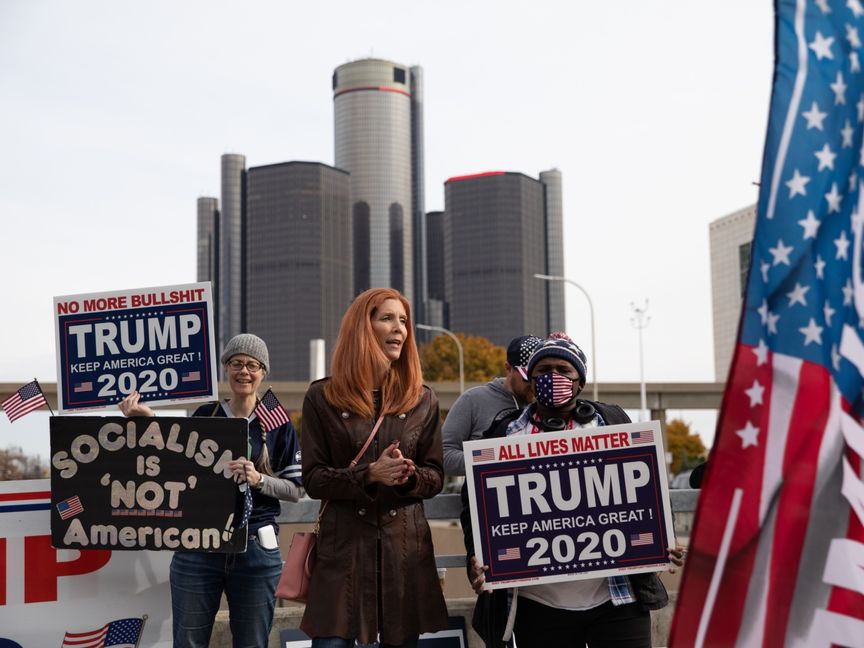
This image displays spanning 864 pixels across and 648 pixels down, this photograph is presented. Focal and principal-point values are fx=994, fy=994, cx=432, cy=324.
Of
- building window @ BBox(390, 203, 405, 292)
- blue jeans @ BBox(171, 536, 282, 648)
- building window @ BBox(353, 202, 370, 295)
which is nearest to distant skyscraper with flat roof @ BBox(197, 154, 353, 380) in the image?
building window @ BBox(353, 202, 370, 295)

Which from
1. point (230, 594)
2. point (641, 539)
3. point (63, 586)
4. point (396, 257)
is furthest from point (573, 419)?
point (396, 257)

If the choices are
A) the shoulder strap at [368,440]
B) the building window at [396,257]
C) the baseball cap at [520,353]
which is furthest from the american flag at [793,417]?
the building window at [396,257]

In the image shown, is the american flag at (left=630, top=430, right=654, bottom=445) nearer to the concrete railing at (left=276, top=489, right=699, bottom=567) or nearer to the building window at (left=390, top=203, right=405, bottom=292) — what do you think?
the concrete railing at (left=276, top=489, right=699, bottom=567)

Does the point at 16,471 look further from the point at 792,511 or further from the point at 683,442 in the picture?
the point at 683,442

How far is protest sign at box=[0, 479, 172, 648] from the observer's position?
496 cm

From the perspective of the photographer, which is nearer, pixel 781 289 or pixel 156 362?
pixel 781 289

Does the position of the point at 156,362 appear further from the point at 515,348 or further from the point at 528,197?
the point at 528,197

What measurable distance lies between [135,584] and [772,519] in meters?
3.90

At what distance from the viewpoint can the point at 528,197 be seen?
184250mm

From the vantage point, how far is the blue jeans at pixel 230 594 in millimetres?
4461

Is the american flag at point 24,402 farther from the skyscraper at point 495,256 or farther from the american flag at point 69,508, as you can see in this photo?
the skyscraper at point 495,256

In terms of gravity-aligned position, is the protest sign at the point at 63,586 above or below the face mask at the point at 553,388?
below

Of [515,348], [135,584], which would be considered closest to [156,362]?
[135,584]

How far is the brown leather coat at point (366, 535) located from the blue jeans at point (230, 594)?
58 cm
